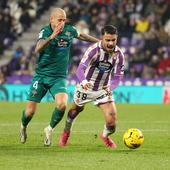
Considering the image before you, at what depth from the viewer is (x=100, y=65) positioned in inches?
462

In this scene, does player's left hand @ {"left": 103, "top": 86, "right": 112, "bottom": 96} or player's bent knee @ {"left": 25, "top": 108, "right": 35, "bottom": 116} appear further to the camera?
player's bent knee @ {"left": 25, "top": 108, "right": 35, "bottom": 116}

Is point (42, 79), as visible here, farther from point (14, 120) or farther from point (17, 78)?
point (17, 78)

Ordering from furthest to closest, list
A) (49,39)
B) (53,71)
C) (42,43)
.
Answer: (53,71) → (42,43) → (49,39)

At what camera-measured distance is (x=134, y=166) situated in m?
9.16

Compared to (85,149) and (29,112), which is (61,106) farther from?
(85,149)

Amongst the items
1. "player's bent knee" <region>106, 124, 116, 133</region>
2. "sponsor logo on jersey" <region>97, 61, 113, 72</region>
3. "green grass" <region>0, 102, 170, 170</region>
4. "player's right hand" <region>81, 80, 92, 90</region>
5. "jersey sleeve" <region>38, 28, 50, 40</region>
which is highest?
"jersey sleeve" <region>38, 28, 50, 40</region>

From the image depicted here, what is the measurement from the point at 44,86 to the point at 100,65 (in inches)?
38.4

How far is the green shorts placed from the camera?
11.8 m

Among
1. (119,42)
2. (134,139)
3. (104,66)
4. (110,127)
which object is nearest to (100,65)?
(104,66)

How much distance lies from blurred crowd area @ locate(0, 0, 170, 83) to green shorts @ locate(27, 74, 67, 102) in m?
15.3

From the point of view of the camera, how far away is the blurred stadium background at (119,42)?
26984mm

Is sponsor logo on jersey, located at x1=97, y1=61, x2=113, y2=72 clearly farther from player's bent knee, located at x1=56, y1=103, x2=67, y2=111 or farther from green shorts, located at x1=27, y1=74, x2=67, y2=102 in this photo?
player's bent knee, located at x1=56, y1=103, x2=67, y2=111

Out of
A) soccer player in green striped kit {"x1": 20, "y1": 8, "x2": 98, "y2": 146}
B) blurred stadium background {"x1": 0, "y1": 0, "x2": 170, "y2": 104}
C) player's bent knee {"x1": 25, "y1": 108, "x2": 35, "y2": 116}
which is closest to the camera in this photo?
soccer player in green striped kit {"x1": 20, "y1": 8, "x2": 98, "y2": 146}

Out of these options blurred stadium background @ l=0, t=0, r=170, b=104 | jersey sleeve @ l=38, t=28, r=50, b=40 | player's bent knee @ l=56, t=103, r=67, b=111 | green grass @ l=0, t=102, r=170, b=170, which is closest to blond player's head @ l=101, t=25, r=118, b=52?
jersey sleeve @ l=38, t=28, r=50, b=40
